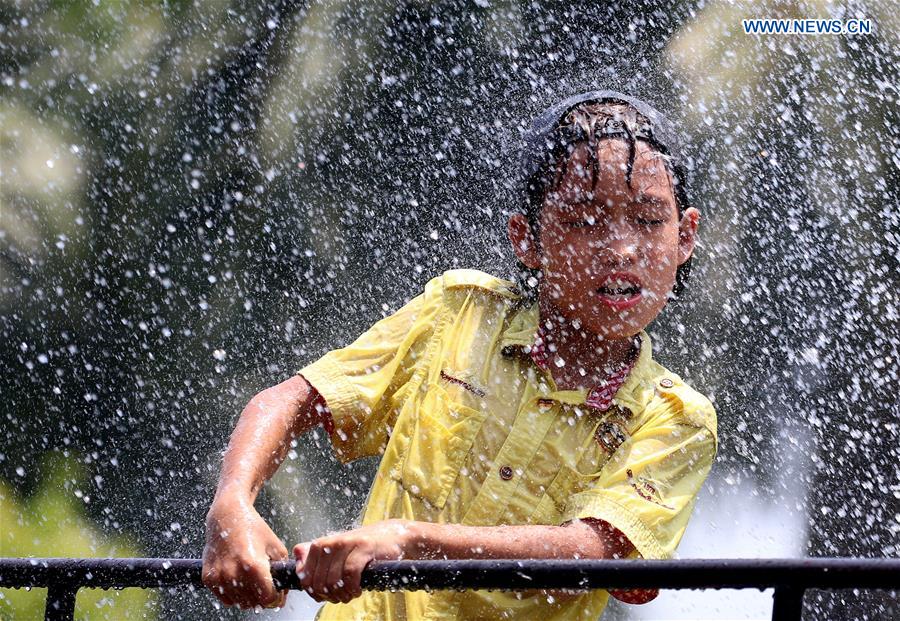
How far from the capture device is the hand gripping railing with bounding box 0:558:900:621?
1.00 metres

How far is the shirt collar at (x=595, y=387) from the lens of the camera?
1.88m

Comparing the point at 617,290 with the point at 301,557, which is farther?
the point at 617,290

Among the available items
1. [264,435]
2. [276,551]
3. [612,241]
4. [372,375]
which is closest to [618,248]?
[612,241]

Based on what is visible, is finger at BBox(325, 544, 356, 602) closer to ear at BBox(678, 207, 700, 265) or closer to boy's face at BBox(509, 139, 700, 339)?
boy's face at BBox(509, 139, 700, 339)

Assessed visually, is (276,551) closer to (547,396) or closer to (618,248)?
(547,396)

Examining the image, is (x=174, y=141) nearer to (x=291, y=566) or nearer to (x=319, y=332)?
(x=319, y=332)

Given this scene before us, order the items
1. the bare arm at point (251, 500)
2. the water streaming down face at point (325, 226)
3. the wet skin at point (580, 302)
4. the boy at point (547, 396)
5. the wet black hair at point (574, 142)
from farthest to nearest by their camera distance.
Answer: the water streaming down face at point (325, 226)
the wet black hair at point (574, 142)
the boy at point (547, 396)
the wet skin at point (580, 302)
the bare arm at point (251, 500)

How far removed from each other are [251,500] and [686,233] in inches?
39.7

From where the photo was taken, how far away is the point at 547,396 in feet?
6.21

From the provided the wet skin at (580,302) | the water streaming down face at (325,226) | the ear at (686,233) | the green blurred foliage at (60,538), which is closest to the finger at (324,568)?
the wet skin at (580,302)

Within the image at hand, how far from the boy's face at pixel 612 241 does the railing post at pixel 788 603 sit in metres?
0.91

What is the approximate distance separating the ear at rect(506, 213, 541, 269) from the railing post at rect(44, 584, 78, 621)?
3.67 ft

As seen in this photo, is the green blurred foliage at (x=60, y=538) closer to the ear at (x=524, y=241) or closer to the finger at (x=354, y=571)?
the ear at (x=524, y=241)

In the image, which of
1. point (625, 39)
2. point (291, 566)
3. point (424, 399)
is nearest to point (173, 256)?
point (625, 39)
